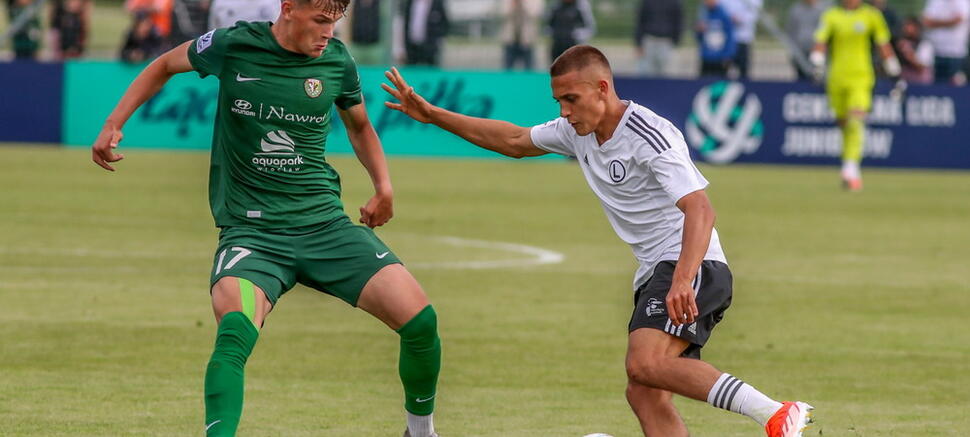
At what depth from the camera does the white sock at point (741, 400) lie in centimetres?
664

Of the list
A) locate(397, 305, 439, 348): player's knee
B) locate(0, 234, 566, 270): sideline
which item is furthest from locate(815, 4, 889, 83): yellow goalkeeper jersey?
locate(397, 305, 439, 348): player's knee

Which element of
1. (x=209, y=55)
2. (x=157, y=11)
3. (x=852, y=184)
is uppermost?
(x=209, y=55)

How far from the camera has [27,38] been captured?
2762cm

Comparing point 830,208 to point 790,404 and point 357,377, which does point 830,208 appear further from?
point 790,404

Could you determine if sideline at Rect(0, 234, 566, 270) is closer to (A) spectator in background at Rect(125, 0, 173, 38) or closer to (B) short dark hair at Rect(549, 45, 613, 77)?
(B) short dark hair at Rect(549, 45, 613, 77)

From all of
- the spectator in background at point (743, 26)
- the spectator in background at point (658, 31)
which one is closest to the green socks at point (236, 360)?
the spectator in background at point (743, 26)

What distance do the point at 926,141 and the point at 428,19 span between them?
7.60m

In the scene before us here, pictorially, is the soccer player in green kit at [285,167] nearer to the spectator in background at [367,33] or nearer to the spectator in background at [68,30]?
the spectator in background at [367,33]

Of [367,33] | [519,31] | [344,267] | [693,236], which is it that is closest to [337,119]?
[367,33]

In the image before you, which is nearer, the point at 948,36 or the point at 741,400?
the point at 741,400

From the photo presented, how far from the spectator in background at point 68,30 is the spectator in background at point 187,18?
1.90 m

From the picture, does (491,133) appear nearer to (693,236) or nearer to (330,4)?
(330,4)

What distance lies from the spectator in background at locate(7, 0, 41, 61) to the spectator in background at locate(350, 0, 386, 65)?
5025 mm

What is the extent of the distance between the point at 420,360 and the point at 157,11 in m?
21.9
